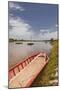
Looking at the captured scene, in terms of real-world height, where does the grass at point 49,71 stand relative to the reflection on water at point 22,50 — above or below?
below

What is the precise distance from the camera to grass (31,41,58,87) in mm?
2121

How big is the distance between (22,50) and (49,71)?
385 millimetres

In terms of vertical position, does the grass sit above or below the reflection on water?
below

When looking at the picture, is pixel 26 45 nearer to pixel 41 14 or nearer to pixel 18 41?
pixel 18 41

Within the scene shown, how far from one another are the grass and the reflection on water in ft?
0.23

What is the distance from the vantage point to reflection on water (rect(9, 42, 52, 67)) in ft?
6.78

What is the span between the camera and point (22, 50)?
209cm

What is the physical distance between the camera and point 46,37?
2.16 meters

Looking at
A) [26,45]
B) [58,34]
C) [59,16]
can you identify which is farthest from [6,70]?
[59,16]

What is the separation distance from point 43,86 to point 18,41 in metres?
0.57

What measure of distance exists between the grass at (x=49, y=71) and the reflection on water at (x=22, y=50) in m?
0.07

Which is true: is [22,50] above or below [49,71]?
above

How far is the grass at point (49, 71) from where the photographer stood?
2.12 metres

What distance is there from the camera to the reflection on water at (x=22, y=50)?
2.07 meters
